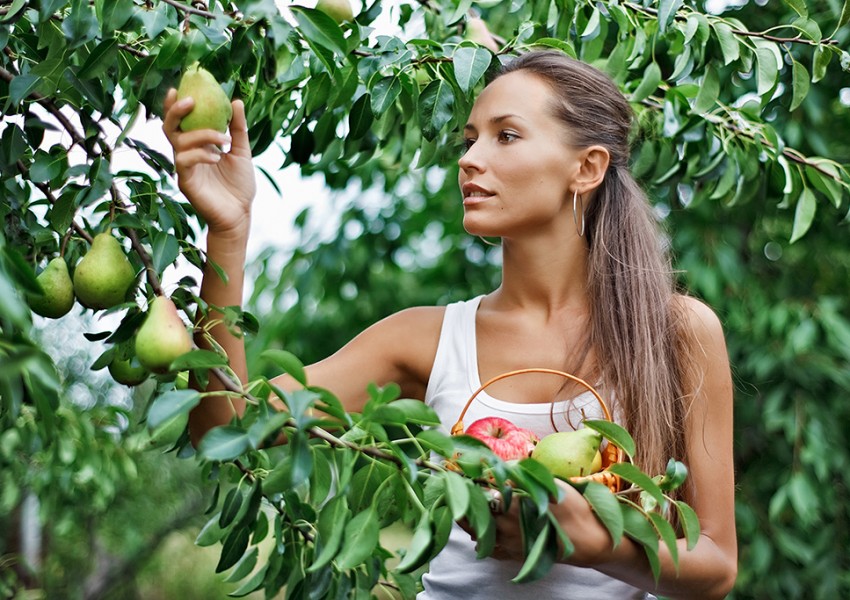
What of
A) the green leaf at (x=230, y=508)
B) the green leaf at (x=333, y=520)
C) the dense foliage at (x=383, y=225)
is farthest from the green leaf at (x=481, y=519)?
the green leaf at (x=230, y=508)

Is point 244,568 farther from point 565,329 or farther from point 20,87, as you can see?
point 20,87

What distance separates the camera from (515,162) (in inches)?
54.7

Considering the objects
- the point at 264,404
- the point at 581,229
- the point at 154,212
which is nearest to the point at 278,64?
the point at 154,212

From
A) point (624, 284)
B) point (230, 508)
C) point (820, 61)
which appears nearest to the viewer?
point (230, 508)

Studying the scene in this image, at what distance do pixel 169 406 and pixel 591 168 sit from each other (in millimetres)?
850

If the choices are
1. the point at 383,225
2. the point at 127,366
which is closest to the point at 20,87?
the point at 127,366

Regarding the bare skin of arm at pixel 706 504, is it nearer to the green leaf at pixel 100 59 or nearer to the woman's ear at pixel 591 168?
the woman's ear at pixel 591 168

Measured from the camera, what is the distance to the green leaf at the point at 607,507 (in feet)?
3.11

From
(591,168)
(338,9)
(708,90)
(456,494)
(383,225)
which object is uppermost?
(338,9)

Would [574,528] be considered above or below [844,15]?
below

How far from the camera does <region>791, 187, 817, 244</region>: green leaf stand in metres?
1.69

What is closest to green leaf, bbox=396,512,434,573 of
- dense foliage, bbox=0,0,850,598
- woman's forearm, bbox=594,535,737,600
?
dense foliage, bbox=0,0,850,598

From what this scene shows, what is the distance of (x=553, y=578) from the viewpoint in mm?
1352

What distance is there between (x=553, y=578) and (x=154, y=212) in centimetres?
67
